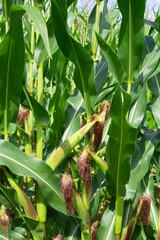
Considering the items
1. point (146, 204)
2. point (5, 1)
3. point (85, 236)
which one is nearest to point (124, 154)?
point (146, 204)

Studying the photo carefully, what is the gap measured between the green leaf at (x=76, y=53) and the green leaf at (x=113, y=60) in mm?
61

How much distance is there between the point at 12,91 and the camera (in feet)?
3.82

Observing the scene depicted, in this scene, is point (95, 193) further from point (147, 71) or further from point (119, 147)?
point (147, 71)

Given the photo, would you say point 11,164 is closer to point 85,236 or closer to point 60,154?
point 60,154

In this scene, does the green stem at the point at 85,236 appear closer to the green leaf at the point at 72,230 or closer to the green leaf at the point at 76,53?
the green leaf at the point at 72,230

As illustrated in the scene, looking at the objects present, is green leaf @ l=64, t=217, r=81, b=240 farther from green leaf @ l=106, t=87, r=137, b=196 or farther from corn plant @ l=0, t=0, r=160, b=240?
green leaf @ l=106, t=87, r=137, b=196

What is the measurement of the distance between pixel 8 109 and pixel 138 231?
906 mm

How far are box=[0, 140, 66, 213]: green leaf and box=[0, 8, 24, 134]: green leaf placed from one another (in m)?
0.14

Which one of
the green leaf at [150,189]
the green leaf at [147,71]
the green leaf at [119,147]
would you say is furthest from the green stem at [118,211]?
the green leaf at [147,71]

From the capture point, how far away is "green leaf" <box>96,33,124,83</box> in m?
1.09

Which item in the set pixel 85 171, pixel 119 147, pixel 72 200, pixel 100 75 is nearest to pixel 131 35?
pixel 100 75

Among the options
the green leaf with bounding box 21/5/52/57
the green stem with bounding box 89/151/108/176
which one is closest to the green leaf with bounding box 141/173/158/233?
the green stem with bounding box 89/151/108/176

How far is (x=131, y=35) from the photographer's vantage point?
113 cm

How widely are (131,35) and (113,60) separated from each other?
0.40 ft
